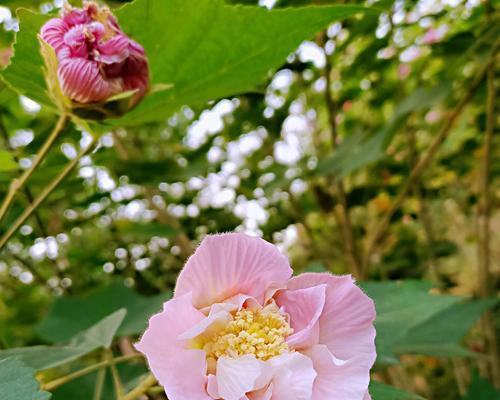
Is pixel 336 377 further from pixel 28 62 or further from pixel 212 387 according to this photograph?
pixel 28 62

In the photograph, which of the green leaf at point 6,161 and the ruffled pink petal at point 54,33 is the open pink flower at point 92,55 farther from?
the green leaf at point 6,161

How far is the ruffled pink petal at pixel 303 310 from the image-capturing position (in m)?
0.34

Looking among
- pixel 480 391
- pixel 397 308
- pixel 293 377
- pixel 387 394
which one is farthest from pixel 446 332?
pixel 293 377

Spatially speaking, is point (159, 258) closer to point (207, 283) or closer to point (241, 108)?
point (241, 108)

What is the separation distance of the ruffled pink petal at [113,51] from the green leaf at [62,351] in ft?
0.61

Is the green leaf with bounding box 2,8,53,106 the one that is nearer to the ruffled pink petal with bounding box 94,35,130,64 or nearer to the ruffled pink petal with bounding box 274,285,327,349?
the ruffled pink petal with bounding box 94,35,130,64

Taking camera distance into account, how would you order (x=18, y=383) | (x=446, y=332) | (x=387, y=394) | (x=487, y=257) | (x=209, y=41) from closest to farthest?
(x=18, y=383)
(x=387, y=394)
(x=209, y=41)
(x=446, y=332)
(x=487, y=257)

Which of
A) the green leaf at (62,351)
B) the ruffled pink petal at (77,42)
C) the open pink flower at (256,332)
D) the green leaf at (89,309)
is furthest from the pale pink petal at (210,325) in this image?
the green leaf at (89,309)

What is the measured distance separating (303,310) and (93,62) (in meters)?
0.23

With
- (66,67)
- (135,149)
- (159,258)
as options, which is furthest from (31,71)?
(159,258)

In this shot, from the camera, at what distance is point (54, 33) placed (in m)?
0.41

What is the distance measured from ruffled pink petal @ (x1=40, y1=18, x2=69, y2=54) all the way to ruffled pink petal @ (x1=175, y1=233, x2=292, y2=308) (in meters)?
0.19

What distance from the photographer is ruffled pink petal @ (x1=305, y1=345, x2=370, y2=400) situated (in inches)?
12.8

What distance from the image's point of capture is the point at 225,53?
51 centimetres
